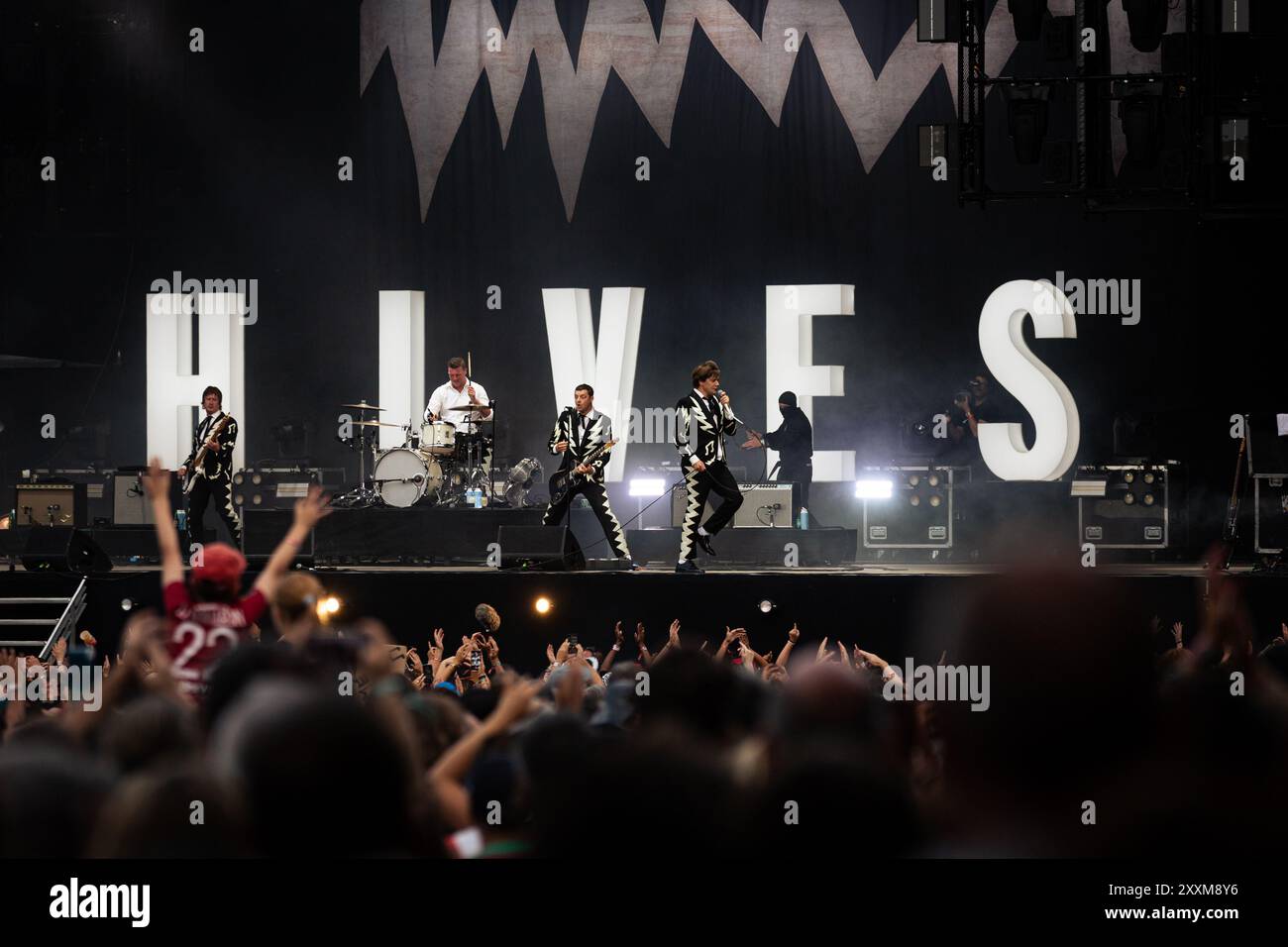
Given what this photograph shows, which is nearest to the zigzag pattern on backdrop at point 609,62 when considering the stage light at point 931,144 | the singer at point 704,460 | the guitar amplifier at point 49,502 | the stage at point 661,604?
the stage light at point 931,144

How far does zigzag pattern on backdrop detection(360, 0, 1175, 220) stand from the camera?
1423 cm

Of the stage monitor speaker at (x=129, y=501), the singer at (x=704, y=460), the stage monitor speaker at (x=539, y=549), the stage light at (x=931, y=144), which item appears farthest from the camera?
the stage monitor speaker at (x=129, y=501)

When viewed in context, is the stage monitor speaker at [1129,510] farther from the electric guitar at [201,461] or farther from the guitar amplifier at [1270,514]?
the electric guitar at [201,461]

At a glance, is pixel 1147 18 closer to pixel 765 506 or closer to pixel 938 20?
pixel 938 20

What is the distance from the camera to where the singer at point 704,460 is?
1109 cm

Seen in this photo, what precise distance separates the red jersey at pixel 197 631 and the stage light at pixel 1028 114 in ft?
27.9

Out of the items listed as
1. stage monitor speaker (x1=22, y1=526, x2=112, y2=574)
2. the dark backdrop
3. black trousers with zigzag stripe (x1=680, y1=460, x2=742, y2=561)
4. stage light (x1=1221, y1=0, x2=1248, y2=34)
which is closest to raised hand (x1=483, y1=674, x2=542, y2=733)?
black trousers with zigzag stripe (x1=680, y1=460, x2=742, y2=561)

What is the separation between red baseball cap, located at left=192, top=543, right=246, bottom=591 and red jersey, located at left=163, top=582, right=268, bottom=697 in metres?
0.08

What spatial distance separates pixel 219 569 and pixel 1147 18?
28.4 feet

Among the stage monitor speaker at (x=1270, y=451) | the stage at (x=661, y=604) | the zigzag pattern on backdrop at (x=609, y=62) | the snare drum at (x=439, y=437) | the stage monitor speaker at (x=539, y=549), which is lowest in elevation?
the stage at (x=661, y=604)

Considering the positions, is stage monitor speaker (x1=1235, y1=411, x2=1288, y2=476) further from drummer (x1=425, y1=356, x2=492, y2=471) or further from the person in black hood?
drummer (x1=425, y1=356, x2=492, y2=471)

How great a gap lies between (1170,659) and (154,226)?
486 inches

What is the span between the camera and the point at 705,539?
11.3 m
